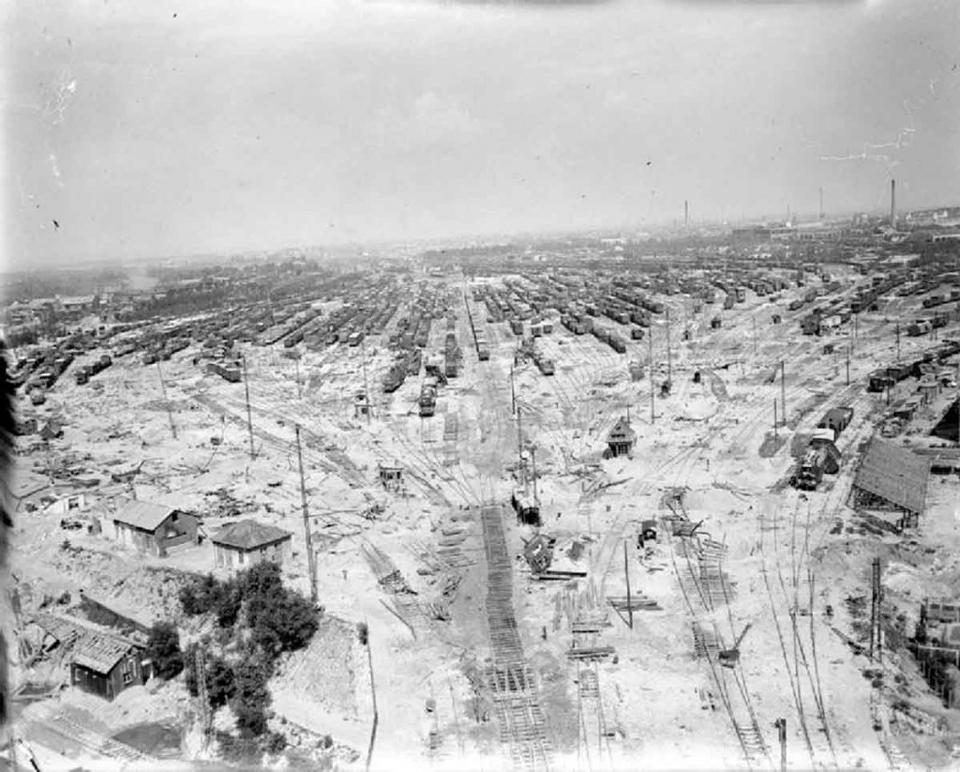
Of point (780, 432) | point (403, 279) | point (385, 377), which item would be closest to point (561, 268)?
point (403, 279)

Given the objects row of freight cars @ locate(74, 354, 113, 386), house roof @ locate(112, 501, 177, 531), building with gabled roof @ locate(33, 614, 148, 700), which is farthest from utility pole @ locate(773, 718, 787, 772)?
row of freight cars @ locate(74, 354, 113, 386)

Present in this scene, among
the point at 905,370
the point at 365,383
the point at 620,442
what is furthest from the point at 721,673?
the point at 365,383

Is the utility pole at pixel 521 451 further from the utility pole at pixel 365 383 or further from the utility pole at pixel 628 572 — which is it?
the utility pole at pixel 365 383

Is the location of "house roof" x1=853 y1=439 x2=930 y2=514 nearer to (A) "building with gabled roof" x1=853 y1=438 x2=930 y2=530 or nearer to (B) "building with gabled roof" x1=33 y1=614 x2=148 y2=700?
(A) "building with gabled roof" x1=853 y1=438 x2=930 y2=530

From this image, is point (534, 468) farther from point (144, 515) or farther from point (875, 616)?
point (875, 616)

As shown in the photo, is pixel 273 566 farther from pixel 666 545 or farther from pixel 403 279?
pixel 403 279
